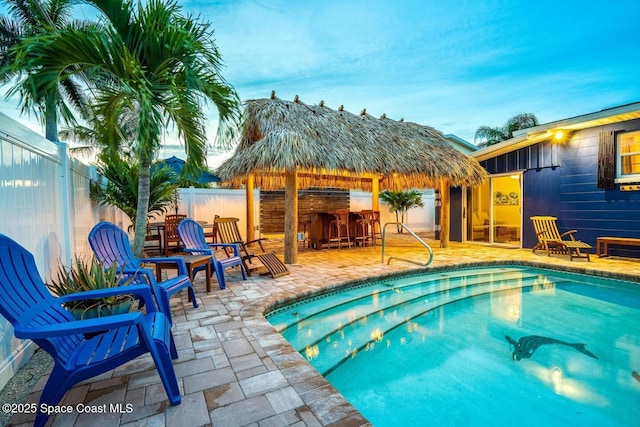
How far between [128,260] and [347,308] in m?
2.92

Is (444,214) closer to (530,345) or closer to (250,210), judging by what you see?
(250,210)

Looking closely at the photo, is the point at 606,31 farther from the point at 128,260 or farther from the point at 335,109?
the point at 128,260

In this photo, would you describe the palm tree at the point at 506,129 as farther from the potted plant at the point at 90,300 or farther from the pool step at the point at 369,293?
the potted plant at the point at 90,300

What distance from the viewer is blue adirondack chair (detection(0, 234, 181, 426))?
62.1 inches

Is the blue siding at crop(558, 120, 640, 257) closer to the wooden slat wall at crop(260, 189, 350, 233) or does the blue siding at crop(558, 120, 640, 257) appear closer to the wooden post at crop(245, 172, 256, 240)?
the wooden slat wall at crop(260, 189, 350, 233)

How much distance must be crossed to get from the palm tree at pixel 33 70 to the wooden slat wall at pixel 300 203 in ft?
23.8

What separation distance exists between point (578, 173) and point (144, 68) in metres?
9.82

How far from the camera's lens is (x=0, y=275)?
5.39 ft

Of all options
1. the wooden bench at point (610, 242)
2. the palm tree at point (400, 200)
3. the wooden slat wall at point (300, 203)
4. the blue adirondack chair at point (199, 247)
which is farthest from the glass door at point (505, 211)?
the blue adirondack chair at point (199, 247)

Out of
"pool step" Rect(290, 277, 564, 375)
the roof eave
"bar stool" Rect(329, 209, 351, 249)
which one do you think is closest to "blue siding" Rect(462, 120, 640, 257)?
the roof eave

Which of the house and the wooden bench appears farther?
the house

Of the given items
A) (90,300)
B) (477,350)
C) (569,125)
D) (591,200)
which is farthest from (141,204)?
(591,200)

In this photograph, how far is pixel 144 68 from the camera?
3.63m

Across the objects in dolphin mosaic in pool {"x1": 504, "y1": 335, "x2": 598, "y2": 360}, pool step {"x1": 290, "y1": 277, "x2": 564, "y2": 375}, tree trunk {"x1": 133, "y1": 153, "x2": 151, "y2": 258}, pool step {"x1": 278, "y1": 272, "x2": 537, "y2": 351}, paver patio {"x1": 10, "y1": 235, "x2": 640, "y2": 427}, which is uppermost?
tree trunk {"x1": 133, "y1": 153, "x2": 151, "y2": 258}
